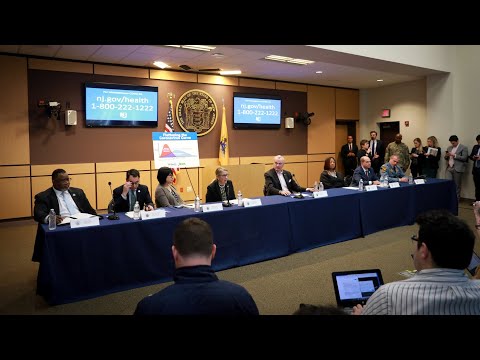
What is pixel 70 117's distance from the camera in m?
6.40

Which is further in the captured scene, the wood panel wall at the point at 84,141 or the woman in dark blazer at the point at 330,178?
the wood panel wall at the point at 84,141

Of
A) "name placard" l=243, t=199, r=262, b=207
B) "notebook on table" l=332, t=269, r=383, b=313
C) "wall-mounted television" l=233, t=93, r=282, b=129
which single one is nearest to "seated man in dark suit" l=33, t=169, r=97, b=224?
"name placard" l=243, t=199, r=262, b=207

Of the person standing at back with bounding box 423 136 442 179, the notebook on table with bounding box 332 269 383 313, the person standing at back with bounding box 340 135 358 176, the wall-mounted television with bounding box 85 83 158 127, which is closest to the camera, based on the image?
the notebook on table with bounding box 332 269 383 313

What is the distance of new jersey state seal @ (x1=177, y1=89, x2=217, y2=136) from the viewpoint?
25.3ft

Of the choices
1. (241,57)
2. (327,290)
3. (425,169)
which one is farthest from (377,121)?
(327,290)

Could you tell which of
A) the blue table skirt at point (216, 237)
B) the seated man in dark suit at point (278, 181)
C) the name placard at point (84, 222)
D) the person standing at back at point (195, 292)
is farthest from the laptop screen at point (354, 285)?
the seated man in dark suit at point (278, 181)

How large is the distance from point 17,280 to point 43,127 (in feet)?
11.2

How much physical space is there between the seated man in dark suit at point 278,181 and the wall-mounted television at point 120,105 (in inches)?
123

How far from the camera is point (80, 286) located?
10.3 feet

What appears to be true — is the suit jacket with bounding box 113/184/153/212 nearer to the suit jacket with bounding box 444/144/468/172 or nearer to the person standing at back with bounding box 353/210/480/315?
the person standing at back with bounding box 353/210/480/315

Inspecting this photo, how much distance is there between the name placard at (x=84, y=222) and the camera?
3102 mm

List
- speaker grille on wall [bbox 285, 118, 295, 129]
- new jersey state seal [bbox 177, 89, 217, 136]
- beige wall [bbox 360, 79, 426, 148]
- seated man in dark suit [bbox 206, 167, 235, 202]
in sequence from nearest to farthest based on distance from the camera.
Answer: seated man in dark suit [bbox 206, 167, 235, 202]
new jersey state seal [bbox 177, 89, 217, 136]
speaker grille on wall [bbox 285, 118, 295, 129]
beige wall [bbox 360, 79, 426, 148]

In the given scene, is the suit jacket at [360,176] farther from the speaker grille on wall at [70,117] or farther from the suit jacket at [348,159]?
the speaker grille on wall at [70,117]

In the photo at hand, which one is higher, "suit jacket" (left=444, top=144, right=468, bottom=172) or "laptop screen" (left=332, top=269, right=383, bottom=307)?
"suit jacket" (left=444, top=144, right=468, bottom=172)
